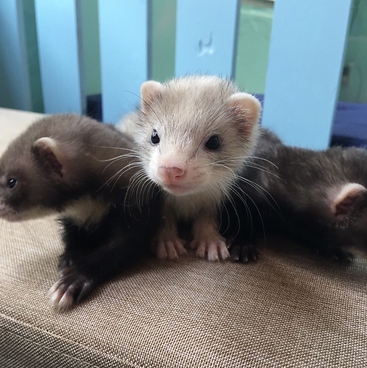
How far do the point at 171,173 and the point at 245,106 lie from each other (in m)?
0.24

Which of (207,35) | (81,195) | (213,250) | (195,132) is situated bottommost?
(213,250)

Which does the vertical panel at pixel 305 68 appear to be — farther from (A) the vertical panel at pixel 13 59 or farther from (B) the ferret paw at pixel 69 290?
(A) the vertical panel at pixel 13 59

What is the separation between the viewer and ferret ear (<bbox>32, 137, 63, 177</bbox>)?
31.6 inches

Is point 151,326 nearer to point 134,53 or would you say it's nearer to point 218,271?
point 218,271

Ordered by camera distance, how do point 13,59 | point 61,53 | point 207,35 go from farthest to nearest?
point 13,59, point 61,53, point 207,35

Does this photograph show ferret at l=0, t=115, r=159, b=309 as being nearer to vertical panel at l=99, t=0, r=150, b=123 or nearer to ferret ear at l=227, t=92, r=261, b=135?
ferret ear at l=227, t=92, r=261, b=135

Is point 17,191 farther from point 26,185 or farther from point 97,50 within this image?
point 97,50

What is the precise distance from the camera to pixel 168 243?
2.97ft

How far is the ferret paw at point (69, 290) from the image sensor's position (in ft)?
2.36

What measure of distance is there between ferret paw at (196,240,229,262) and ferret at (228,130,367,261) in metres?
0.02

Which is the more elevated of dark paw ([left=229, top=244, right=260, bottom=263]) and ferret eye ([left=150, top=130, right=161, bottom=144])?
ferret eye ([left=150, top=130, right=161, bottom=144])

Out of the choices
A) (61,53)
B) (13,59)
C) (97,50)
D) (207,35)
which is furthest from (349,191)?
(97,50)

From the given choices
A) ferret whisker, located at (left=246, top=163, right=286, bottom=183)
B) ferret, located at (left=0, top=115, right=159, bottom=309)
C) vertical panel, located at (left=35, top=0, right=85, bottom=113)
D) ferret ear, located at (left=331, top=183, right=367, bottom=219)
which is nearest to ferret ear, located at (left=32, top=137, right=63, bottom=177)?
ferret, located at (left=0, top=115, right=159, bottom=309)

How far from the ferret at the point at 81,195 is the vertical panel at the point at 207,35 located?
26.0 inches
